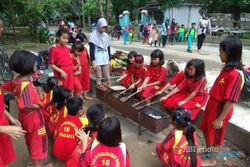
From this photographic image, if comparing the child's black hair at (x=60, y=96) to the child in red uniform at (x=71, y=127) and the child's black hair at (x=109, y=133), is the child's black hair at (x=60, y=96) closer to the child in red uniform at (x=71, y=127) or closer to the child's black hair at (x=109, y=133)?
the child in red uniform at (x=71, y=127)

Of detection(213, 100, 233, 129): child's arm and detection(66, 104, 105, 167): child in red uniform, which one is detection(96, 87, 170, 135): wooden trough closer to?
detection(213, 100, 233, 129): child's arm

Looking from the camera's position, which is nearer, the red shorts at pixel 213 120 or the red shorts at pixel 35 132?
the red shorts at pixel 35 132

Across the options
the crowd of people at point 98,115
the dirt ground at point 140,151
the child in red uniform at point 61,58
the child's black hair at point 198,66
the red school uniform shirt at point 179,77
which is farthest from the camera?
the child in red uniform at point 61,58

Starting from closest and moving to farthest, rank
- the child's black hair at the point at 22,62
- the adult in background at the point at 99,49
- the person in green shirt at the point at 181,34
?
the child's black hair at the point at 22,62 < the adult in background at the point at 99,49 < the person in green shirt at the point at 181,34

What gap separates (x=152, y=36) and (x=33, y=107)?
15.2 metres

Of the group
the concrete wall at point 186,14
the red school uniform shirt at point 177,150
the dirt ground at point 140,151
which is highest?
the concrete wall at point 186,14

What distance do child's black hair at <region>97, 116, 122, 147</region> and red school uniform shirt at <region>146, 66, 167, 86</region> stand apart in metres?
2.62

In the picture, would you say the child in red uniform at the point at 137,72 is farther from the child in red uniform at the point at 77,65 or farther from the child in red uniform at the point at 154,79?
the child in red uniform at the point at 77,65

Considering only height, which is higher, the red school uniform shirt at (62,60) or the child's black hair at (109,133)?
the red school uniform shirt at (62,60)

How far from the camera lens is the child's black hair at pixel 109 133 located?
2.38 m

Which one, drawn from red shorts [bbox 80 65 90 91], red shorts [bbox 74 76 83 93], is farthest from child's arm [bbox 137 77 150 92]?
red shorts [bbox 80 65 90 91]

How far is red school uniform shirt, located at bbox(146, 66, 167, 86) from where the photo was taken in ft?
16.2

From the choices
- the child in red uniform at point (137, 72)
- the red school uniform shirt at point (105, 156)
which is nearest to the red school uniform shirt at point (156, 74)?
the child in red uniform at point (137, 72)

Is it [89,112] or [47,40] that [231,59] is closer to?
[89,112]
